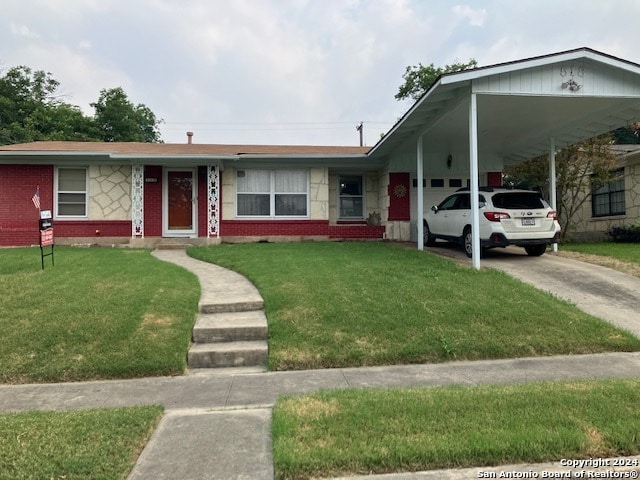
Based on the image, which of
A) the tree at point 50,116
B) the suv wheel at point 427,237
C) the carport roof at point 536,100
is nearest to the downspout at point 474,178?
the carport roof at point 536,100

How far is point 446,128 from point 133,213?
32.0 feet

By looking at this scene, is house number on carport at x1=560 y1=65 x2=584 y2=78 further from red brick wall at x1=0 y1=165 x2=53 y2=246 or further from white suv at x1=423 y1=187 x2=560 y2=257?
red brick wall at x1=0 y1=165 x2=53 y2=246

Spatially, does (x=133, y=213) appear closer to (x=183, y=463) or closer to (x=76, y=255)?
(x=76, y=255)

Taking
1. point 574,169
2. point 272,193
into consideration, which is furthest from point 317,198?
point 574,169

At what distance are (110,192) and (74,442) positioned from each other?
1309cm

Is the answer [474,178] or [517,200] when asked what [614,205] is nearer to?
[517,200]

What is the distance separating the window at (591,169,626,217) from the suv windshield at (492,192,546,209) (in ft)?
28.1

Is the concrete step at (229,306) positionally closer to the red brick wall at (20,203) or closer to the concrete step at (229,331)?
the concrete step at (229,331)

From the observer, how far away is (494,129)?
470 inches

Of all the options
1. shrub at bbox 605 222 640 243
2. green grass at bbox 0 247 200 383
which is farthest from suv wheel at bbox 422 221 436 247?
green grass at bbox 0 247 200 383

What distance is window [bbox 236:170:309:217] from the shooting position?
15523 mm

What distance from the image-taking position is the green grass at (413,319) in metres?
5.50

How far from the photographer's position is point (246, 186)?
51.0 ft

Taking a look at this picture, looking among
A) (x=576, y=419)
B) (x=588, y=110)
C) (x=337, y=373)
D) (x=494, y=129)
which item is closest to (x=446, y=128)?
(x=494, y=129)
